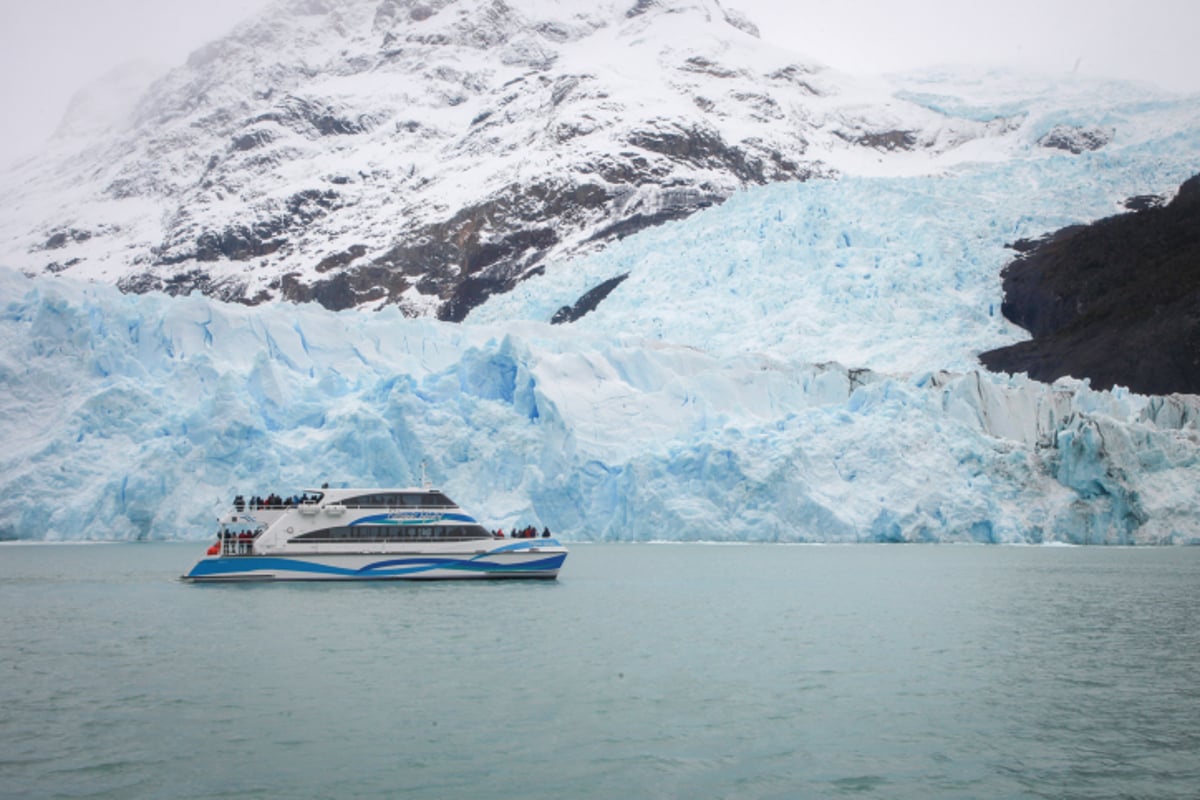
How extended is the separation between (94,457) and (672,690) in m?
23.9

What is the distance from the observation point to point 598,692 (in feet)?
35.0

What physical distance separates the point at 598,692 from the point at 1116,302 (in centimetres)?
4340

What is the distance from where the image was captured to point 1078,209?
173 feet

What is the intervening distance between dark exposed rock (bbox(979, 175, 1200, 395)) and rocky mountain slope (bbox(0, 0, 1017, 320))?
144 feet

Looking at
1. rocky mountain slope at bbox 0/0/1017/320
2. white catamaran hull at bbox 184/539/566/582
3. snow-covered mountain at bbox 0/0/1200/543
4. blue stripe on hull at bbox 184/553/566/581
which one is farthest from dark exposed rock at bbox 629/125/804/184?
blue stripe on hull at bbox 184/553/566/581

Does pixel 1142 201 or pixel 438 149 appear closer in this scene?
pixel 1142 201

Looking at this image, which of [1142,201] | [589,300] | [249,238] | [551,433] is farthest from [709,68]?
[551,433]

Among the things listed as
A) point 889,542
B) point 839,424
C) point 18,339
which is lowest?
point 889,542

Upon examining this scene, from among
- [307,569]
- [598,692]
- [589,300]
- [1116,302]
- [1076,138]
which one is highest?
[1076,138]

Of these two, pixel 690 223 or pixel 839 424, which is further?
pixel 690 223

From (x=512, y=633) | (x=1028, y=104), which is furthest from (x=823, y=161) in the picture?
(x=512, y=633)

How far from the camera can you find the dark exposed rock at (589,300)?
177 ft

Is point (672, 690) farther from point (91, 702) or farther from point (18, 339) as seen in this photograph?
point (18, 339)

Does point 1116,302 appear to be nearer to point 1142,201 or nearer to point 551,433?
point 1142,201
